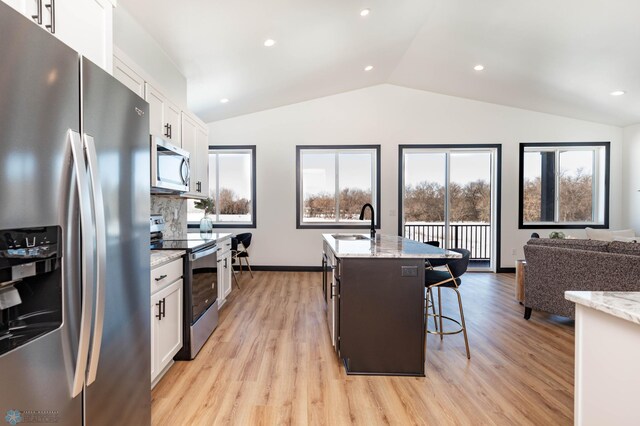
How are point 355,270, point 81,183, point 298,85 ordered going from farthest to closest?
point 298,85, point 355,270, point 81,183

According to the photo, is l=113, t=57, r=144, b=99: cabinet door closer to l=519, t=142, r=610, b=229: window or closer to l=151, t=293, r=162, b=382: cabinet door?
l=151, t=293, r=162, b=382: cabinet door

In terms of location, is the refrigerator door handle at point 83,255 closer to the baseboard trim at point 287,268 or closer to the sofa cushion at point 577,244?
the sofa cushion at point 577,244

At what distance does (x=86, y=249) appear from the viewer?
3.08 feet

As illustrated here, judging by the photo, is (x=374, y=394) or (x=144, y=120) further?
(x=374, y=394)

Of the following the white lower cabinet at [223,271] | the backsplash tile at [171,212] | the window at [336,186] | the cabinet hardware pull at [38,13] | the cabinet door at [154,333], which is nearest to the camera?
the cabinet hardware pull at [38,13]

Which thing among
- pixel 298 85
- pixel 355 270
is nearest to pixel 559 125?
pixel 298 85

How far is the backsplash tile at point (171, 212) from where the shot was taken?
3.08m

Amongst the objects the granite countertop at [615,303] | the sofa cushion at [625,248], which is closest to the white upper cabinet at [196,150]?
the granite countertop at [615,303]

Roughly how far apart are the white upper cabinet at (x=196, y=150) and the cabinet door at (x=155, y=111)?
469 millimetres

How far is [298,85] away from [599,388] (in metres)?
4.72

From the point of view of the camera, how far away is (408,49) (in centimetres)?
425

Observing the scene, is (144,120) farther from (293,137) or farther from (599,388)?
(293,137)

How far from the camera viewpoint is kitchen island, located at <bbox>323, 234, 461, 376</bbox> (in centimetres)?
215

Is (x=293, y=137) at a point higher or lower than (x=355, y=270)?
higher
